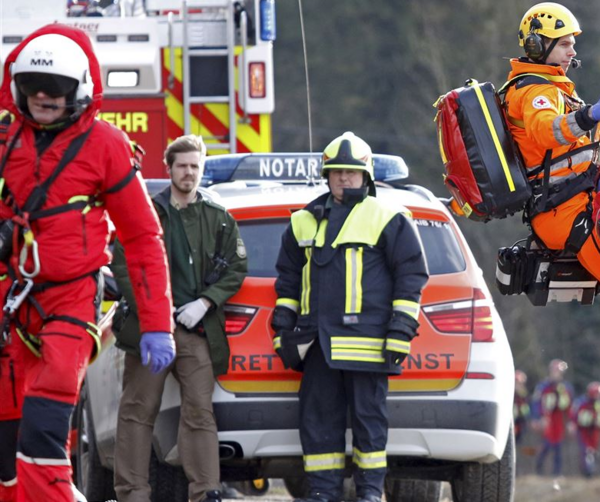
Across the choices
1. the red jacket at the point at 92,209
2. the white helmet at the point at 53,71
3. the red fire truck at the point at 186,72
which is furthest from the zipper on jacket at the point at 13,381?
the red fire truck at the point at 186,72

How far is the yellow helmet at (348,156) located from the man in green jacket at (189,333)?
53 cm

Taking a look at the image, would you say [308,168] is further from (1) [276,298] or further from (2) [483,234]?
(2) [483,234]

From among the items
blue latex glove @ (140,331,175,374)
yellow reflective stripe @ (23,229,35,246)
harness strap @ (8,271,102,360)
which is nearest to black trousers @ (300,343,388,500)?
blue latex glove @ (140,331,175,374)

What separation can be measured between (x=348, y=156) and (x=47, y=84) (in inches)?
80.5

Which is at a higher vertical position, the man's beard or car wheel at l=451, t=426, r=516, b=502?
the man's beard

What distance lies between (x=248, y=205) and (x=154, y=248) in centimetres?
180

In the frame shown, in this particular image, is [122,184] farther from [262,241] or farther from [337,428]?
[262,241]

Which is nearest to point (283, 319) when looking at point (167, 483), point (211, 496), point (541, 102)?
point (211, 496)

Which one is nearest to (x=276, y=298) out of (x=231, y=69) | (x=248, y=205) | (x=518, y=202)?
(x=248, y=205)

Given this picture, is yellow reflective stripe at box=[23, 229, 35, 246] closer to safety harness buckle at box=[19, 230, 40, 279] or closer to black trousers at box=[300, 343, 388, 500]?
safety harness buckle at box=[19, 230, 40, 279]

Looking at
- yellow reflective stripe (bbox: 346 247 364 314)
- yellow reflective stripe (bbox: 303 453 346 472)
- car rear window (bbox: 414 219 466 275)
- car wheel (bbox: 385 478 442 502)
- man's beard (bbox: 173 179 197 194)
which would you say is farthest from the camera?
car wheel (bbox: 385 478 442 502)

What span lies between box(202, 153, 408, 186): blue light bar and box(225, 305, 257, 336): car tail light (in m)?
1.18

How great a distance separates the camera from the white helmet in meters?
6.69

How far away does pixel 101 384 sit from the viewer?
29.8ft
